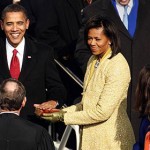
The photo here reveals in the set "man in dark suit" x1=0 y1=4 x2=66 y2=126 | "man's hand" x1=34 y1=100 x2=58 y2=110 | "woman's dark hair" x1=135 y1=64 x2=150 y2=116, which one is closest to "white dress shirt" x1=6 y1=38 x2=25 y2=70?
"man in dark suit" x1=0 y1=4 x2=66 y2=126

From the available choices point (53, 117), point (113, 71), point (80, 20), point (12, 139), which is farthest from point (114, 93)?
point (80, 20)

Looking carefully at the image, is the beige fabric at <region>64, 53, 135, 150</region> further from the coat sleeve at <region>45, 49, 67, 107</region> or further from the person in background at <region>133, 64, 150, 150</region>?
the coat sleeve at <region>45, 49, 67, 107</region>

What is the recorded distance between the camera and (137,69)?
7.75 meters

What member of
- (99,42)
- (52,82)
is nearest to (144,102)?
(99,42)

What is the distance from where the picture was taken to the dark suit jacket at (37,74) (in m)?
7.47

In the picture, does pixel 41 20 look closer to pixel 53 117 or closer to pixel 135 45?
pixel 135 45

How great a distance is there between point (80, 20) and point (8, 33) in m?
1.52

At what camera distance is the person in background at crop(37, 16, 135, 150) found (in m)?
6.48

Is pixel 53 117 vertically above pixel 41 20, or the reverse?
pixel 41 20

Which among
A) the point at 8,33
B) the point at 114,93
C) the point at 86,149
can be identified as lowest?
the point at 86,149

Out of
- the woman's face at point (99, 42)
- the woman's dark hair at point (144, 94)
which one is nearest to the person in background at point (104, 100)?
the woman's face at point (99, 42)

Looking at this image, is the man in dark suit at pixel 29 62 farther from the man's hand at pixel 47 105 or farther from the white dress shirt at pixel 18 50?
the man's hand at pixel 47 105

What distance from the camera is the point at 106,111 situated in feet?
21.2

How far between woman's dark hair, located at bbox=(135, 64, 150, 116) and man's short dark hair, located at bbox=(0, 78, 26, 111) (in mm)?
928
